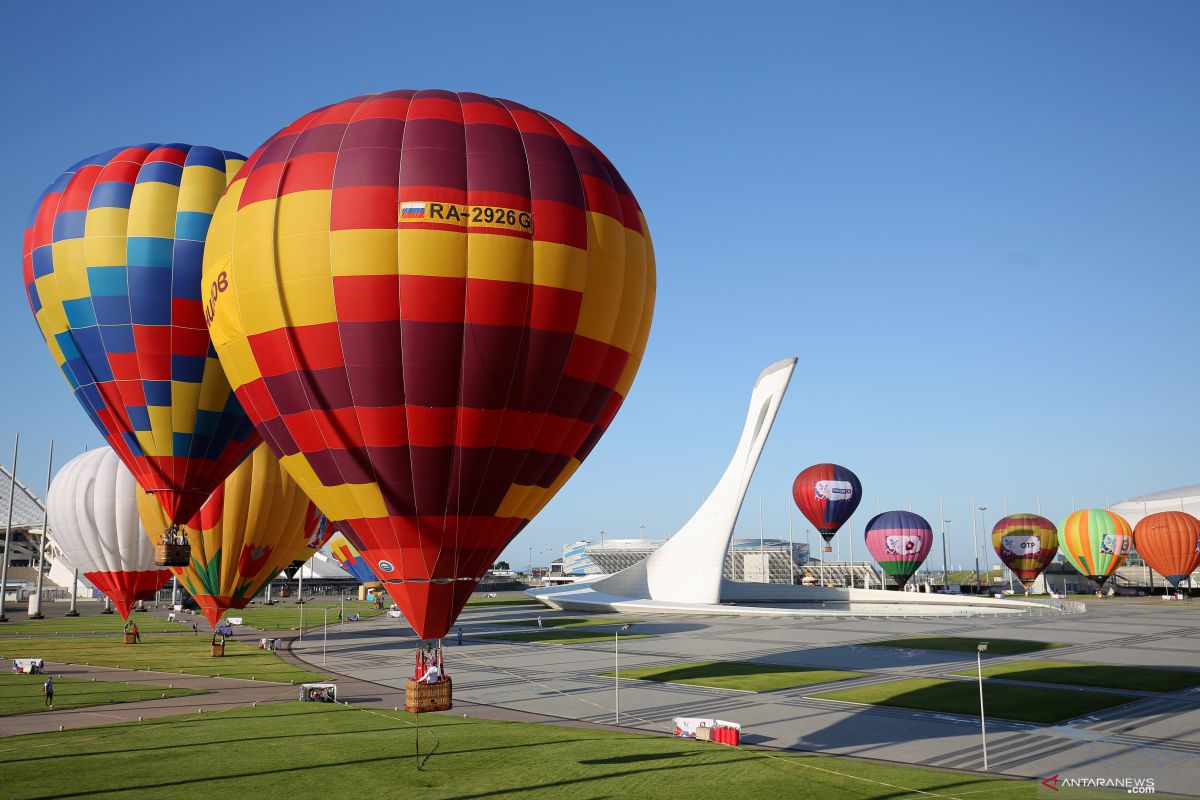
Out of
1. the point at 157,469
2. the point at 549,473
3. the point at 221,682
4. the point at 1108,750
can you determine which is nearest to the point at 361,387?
the point at 549,473

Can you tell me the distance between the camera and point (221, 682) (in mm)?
34406

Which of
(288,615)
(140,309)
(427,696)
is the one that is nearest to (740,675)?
(427,696)

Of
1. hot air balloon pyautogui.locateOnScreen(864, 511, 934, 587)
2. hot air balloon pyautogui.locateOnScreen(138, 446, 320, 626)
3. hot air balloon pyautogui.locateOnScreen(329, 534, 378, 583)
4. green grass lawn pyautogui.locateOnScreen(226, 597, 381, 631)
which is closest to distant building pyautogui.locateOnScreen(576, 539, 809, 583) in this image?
hot air balloon pyautogui.locateOnScreen(864, 511, 934, 587)

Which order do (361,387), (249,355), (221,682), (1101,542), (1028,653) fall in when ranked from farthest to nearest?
1. (1101,542)
2. (1028,653)
3. (221,682)
4. (249,355)
5. (361,387)

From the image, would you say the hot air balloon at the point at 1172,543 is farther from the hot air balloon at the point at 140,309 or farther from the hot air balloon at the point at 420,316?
the hot air balloon at the point at 140,309

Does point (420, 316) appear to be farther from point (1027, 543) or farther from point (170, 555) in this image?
point (1027, 543)

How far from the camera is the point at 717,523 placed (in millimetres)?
71750

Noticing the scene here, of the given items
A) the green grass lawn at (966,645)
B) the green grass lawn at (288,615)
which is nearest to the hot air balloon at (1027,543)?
the green grass lawn at (966,645)

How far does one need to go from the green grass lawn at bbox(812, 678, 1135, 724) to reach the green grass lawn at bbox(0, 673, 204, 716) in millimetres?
23833

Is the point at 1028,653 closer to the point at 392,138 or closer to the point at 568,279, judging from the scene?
the point at 568,279

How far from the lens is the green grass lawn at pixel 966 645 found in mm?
43656

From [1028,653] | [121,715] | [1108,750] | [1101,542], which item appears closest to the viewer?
[1108,750]

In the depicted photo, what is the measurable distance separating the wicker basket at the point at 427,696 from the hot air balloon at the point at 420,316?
1.12 meters

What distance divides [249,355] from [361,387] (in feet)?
9.99
